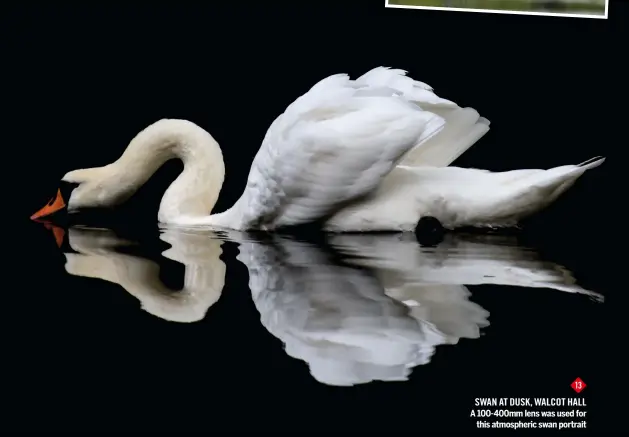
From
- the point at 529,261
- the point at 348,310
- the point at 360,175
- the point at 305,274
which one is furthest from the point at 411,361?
the point at 360,175

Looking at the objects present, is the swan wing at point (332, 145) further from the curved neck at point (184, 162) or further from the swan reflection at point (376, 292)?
the curved neck at point (184, 162)

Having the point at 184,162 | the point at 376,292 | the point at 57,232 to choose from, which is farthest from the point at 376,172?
the point at 57,232

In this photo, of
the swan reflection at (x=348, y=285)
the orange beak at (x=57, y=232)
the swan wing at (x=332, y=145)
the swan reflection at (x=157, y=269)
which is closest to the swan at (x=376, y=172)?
the swan wing at (x=332, y=145)

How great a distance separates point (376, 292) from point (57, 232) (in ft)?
8.31

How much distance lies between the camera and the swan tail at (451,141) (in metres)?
6.57

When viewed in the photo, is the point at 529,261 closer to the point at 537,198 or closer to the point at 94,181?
the point at 537,198

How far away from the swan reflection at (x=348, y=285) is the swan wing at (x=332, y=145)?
23 centimetres

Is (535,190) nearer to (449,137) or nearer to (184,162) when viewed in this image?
(449,137)

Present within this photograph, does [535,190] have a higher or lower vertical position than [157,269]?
higher

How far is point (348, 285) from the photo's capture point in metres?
4.89

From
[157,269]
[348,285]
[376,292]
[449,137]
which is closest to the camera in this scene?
[376,292]

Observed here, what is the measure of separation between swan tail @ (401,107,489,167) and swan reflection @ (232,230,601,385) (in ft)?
1.99

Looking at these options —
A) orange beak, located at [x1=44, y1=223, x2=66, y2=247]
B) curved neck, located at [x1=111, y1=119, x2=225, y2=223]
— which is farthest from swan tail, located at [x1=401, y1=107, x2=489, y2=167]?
orange beak, located at [x1=44, y1=223, x2=66, y2=247]

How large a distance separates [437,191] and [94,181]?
7.18ft
